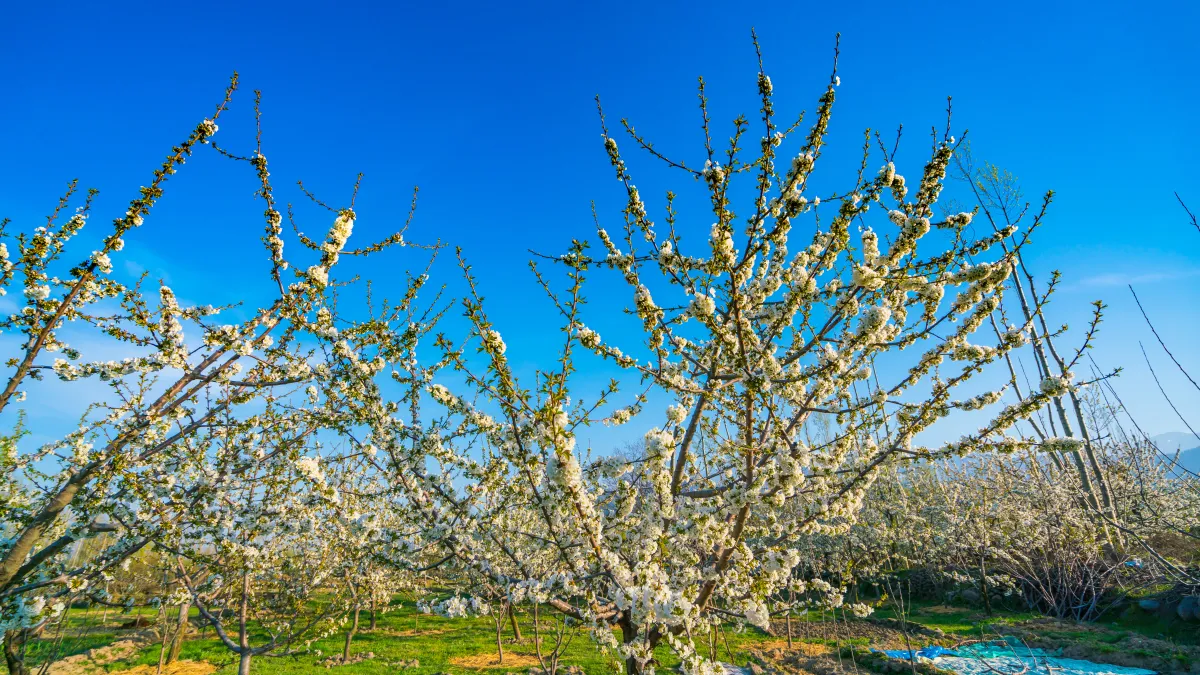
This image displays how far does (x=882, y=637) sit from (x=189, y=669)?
63.5ft

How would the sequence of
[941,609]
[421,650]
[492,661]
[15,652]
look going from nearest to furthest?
[15,652] < [492,661] < [421,650] < [941,609]

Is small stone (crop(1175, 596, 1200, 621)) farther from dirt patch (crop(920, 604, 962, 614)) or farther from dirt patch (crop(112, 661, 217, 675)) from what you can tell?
dirt patch (crop(112, 661, 217, 675))

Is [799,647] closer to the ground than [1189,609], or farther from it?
closer to the ground

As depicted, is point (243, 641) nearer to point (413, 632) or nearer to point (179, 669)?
point (179, 669)

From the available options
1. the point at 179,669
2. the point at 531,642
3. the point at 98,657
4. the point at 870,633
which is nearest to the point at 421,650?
the point at 531,642

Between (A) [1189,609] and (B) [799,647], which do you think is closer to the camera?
(A) [1189,609]

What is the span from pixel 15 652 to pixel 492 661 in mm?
9565

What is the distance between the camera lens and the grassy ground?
12.1 metres

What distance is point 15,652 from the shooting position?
Result: 702cm

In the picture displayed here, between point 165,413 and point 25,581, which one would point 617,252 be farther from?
point 25,581

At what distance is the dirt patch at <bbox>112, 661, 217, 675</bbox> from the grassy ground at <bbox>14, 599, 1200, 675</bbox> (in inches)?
7.6

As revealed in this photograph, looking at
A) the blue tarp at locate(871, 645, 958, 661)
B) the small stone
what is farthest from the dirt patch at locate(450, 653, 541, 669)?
the small stone

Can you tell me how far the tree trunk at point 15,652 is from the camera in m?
6.35

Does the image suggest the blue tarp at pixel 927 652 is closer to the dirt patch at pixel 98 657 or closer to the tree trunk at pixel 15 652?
the tree trunk at pixel 15 652
